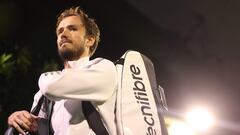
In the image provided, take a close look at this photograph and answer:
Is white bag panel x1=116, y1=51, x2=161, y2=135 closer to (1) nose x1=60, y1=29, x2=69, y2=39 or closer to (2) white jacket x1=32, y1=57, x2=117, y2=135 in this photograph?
(2) white jacket x1=32, y1=57, x2=117, y2=135

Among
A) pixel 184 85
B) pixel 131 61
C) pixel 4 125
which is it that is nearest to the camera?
pixel 131 61

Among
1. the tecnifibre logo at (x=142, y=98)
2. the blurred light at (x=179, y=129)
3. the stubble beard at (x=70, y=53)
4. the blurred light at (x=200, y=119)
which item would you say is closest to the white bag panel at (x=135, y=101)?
the tecnifibre logo at (x=142, y=98)

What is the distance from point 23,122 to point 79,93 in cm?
19

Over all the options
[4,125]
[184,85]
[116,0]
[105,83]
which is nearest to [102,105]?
[105,83]

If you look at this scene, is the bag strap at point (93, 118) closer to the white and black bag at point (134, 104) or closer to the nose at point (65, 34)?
the white and black bag at point (134, 104)

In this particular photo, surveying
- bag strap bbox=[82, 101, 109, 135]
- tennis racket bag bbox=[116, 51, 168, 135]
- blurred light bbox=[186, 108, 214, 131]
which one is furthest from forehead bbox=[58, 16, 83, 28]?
blurred light bbox=[186, 108, 214, 131]

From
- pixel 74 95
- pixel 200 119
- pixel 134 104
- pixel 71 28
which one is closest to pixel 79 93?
pixel 74 95

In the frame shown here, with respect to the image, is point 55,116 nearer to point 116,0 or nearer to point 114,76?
point 114,76

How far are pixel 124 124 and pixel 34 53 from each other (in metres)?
2.13

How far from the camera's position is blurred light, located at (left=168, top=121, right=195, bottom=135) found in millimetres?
4059

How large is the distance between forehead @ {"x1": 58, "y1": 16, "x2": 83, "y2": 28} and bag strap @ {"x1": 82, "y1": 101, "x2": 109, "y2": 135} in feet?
0.96

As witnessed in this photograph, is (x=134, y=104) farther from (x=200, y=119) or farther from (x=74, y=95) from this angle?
(x=200, y=119)

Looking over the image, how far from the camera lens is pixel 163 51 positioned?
17.1 feet

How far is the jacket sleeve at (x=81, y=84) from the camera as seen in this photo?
1.35 m
